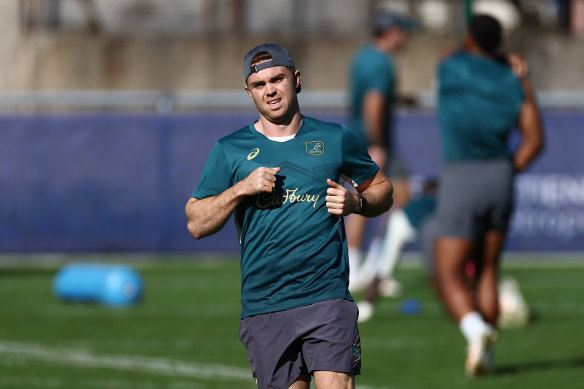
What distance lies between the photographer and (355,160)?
18.8 ft

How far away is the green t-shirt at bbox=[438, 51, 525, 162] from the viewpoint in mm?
8859

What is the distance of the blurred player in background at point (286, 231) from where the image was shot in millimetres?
5535

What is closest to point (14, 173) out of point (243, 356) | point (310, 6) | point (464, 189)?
point (310, 6)

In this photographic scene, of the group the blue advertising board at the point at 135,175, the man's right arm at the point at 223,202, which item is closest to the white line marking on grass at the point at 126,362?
the man's right arm at the point at 223,202

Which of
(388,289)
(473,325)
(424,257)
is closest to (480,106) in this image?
(473,325)

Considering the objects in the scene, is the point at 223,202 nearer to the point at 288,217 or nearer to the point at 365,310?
the point at 288,217

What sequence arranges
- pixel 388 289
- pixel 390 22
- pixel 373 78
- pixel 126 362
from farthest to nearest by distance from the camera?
1. pixel 388 289
2. pixel 390 22
3. pixel 373 78
4. pixel 126 362

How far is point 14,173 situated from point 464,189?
36.0 feet

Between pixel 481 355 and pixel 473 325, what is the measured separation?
0.64 ft

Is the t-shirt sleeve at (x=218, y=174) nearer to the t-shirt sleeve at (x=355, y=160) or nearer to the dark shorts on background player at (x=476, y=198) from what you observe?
the t-shirt sleeve at (x=355, y=160)

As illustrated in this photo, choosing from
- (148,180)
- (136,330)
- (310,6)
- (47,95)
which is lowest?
(136,330)

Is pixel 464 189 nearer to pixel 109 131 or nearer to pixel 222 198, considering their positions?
pixel 222 198

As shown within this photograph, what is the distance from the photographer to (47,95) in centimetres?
1905

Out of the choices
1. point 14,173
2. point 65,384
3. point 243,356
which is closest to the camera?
point 65,384
